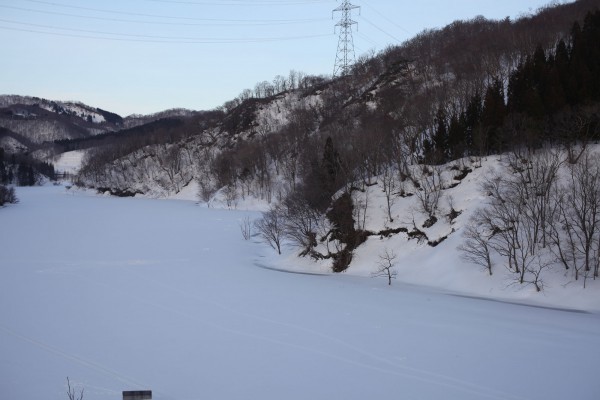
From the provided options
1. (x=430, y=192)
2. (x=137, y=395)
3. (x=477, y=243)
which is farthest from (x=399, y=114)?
(x=137, y=395)

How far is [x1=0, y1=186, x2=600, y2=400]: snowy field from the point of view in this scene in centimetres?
1322

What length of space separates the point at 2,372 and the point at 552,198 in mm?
30917

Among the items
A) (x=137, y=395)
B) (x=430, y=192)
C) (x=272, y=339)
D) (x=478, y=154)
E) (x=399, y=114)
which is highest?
(x=399, y=114)

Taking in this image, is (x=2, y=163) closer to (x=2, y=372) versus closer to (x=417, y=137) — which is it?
(x=417, y=137)

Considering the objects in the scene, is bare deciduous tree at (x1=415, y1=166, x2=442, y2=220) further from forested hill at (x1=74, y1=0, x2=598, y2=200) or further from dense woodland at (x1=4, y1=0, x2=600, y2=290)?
forested hill at (x1=74, y1=0, x2=598, y2=200)

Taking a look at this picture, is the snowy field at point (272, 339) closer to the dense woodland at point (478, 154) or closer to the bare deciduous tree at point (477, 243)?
the bare deciduous tree at point (477, 243)

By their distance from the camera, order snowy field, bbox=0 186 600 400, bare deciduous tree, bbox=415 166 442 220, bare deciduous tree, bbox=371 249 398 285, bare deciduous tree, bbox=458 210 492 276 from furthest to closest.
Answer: bare deciduous tree, bbox=415 166 442 220 → bare deciduous tree, bbox=371 249 398 285 → bare deciduous tree, bbox=458 210 492 276 → snowy field, bbox=0 186 600 400

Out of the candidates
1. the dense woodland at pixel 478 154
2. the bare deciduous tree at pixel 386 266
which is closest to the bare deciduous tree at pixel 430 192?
the dense woodland at pixel 478 154

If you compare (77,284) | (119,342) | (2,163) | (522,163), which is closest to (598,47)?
(522,163)

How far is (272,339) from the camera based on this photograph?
57.5ft

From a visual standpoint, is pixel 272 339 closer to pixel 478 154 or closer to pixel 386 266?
pixel 386 266

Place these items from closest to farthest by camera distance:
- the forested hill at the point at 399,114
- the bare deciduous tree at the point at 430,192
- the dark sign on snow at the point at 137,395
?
the dark sign on snow at the point at 137,395 < the bare deciduous tree at the point at 430,192 < the forested hill at the point at 399,114

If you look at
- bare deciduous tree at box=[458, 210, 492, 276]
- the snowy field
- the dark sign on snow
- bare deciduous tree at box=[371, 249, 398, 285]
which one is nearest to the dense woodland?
bare deciduous tree at box=[458, 210, 492, 276]

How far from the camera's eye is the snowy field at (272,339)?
520 inches
